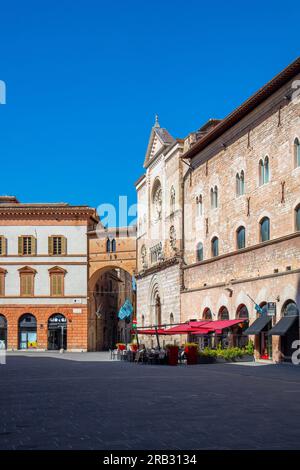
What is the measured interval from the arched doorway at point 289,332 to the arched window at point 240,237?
21.7 feet

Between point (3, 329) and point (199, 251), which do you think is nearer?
point (199, 251)

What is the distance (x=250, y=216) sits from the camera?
122 feet

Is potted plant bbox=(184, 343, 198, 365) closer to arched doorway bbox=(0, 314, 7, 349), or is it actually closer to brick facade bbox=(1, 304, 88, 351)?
brick facade bbox=(1, 304, 88, 351)

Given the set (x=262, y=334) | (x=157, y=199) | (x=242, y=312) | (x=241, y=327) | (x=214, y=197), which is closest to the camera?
(x=262, y=334)

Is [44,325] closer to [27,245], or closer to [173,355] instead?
[27,245]

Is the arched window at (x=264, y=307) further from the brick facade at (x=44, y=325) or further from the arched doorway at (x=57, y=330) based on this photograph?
the arched doorway at (x=57, y=330)

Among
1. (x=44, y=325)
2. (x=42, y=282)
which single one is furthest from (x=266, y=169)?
(x=44, y=325)

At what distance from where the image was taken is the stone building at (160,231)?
4981 centimetres

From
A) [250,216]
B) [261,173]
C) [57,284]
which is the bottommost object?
[57,284]

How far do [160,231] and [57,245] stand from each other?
1355 centimetres

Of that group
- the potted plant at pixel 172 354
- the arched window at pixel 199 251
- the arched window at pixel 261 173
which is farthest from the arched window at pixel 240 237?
the potted plant at pixel 172 354

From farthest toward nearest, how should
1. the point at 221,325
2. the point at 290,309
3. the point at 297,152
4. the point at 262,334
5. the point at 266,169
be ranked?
the point at 221,325 < the point at 266,169 < the point at 262,334 < the point at 297,152 < the point at 290,309

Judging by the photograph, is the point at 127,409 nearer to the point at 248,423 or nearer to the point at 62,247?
the point at 248,423

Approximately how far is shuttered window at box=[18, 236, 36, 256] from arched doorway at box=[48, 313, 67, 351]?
19.6 ft
